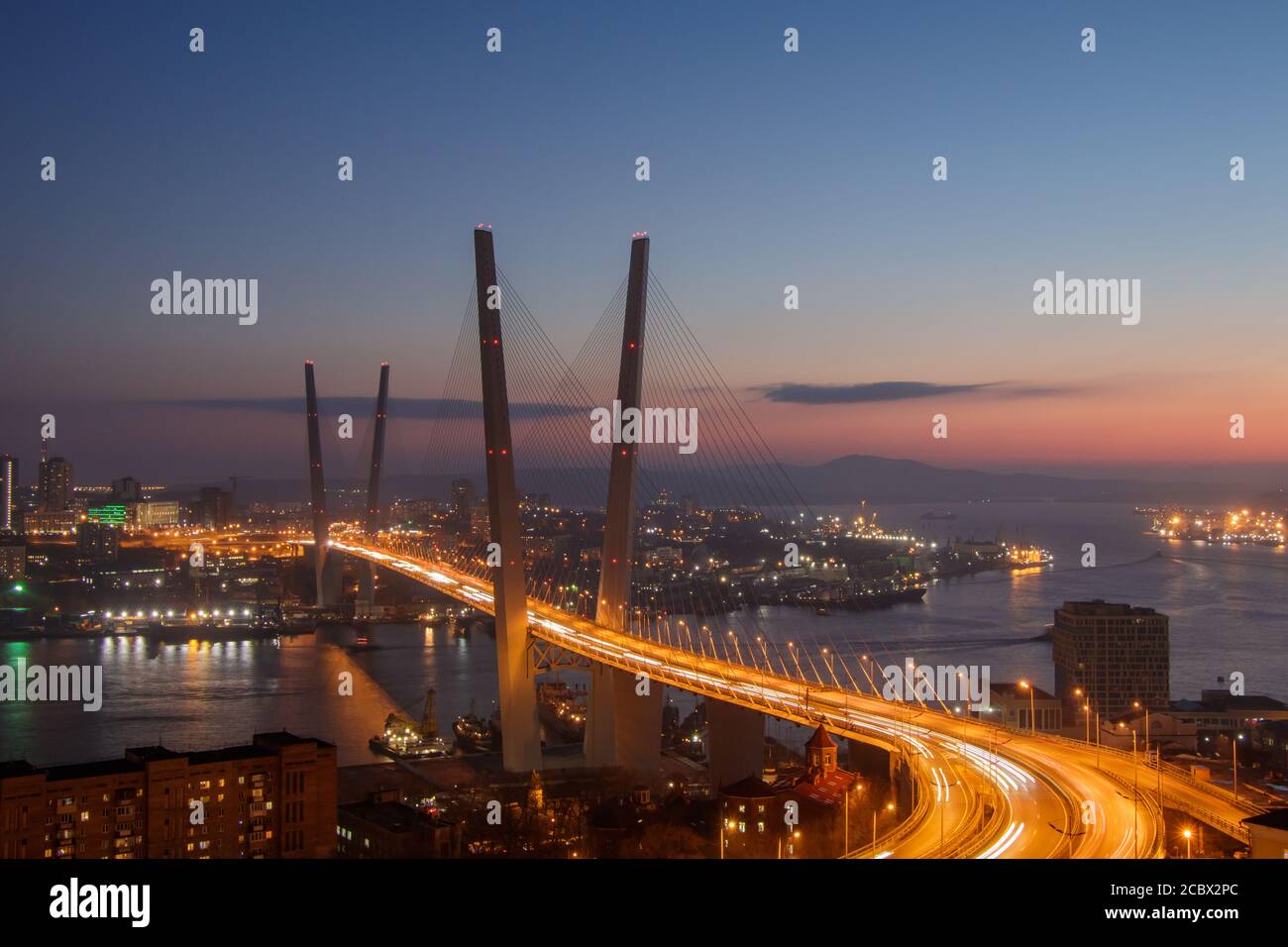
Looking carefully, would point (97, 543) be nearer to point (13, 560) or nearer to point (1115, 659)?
point (13, 560)

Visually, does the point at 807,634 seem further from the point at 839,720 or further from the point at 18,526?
the point at 18,526

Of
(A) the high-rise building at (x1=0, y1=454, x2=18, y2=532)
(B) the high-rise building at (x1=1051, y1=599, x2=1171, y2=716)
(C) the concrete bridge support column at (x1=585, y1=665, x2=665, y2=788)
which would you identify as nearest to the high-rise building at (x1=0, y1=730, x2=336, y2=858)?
(C) the concrete bridge support column at (x1=585, y1=665, x2=665, y2=788)

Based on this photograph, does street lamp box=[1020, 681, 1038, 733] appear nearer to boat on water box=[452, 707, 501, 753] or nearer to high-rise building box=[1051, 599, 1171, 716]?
high-rise building box=[1051, 599, 1171, 716]

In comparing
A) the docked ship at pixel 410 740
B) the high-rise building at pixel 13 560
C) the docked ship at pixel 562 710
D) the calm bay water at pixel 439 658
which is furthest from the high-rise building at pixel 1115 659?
the high-rise building at pixel 13 560

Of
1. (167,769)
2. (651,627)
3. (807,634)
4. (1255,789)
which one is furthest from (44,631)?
(1255,789)

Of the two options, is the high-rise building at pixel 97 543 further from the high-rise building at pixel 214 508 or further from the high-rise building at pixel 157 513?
the high-rise building at pixel 214 508

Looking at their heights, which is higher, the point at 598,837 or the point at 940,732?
the point at 940,732
